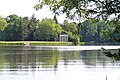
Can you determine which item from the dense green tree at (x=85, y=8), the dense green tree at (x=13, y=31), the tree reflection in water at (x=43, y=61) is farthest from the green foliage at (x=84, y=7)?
the dense green tree at (x=13, y=31)

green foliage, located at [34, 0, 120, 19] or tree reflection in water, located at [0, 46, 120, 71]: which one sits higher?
green foliage, located at [34, 0, 120, 19]

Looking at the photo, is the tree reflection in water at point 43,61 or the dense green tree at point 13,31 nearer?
the tree reflection in water at point 43,61

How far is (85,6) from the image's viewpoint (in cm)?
736

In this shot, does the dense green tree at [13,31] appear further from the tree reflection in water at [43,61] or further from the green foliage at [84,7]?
the green foliage at [84,7]

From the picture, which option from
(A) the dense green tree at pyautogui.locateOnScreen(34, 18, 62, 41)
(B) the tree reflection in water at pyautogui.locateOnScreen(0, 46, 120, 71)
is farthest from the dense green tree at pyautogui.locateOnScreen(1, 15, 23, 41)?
(B) the tree reflection in water at pyautogui.locateOnScreen(0, 46, 120, 71)

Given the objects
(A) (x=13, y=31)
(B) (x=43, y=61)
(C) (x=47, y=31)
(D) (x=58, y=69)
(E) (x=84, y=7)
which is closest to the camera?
(E) (x=84, y=7)

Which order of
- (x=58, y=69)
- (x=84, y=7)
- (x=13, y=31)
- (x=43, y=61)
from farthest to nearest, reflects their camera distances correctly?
(x=13, y=31)
(x=43, y=61)
(x=58, y=69)
(x=84, y=7)

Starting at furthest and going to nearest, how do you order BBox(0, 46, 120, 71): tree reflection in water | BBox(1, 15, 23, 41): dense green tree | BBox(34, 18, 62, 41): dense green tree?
1. BBox(34, 18, 62, 41): dense green tree
2. BBox(1, 15, 23, 41): dense green tree
3. BBox(0, 46, 120, 71): tree reflection in water

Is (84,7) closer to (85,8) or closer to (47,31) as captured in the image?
(85,8)

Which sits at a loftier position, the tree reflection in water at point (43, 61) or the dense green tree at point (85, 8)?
the dense green tree at point (85, 8)

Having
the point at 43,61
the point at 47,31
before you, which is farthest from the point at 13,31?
the point at 43,61

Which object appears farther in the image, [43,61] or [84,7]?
[43,61]

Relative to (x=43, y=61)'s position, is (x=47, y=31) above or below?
above

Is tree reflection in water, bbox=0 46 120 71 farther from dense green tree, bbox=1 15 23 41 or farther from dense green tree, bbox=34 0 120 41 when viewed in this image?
dense green tree, bbox=1 15 23 41
